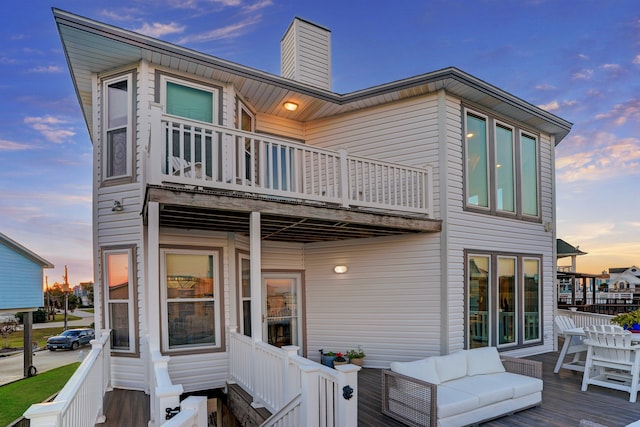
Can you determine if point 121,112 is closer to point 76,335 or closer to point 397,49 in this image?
point 397,49

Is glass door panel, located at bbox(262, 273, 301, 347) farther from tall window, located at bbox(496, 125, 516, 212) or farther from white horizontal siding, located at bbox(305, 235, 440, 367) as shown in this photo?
tall window, located at bbox(496, 125, 516, 212)

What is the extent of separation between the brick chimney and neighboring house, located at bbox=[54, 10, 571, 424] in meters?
0.05

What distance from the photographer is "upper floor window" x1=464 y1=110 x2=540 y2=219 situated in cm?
784

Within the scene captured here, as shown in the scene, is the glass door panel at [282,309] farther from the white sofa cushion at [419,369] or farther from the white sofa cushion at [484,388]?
the white sofa cushion at [484,388]

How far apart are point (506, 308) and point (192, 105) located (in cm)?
765

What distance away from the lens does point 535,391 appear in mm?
5184

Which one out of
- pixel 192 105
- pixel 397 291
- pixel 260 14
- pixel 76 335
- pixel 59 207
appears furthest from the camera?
pixel 76 335

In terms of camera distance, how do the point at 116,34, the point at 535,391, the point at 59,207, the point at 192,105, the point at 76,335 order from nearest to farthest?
the point at 535,391
the point at 116,34
the point at 192,105
the point at 59,207
the point at 76,335

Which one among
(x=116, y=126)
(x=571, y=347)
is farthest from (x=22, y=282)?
(x=571, y=347)

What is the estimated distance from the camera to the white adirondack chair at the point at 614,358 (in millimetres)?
5496

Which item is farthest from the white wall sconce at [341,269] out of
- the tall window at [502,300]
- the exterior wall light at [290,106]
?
the exterior wall light at [290,106]

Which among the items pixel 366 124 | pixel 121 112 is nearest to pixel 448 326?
pixel 366 124

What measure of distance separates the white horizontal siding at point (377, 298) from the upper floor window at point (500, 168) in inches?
67.9

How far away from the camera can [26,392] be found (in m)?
13.4
